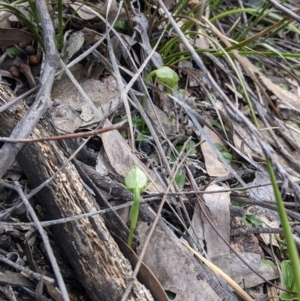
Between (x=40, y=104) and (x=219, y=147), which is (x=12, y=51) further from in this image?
(x=219, y=147)

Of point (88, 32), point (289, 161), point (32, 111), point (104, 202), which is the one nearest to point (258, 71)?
point (289, 161)

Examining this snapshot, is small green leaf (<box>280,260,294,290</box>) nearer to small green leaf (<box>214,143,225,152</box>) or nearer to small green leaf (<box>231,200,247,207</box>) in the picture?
small green leaf (<box>231,200,247,207</box>)

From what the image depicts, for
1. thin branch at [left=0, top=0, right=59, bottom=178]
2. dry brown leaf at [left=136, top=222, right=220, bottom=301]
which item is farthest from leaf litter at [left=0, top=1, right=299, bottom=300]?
thin branch at [left=0, top=0, right=59, bottom=178]

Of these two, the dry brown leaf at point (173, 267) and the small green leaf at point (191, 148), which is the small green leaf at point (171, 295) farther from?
the small green leaf at point (191, 148)

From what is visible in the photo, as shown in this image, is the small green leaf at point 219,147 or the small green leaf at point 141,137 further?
the small green leaf at point 219,147

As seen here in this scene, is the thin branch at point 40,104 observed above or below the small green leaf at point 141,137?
above

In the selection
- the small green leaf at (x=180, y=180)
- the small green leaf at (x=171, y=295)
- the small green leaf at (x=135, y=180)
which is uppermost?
the small green leaf at (x=135, y=180)

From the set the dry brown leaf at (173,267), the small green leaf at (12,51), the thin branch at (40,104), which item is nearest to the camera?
the thin branch at (40,104)

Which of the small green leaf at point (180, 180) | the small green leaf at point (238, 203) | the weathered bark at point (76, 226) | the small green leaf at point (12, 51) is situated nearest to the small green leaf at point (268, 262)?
the small green leaf at point (238, 203)

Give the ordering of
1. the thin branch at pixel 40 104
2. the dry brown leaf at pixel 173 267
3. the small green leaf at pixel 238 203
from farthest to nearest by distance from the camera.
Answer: the small green leaf at pixel 238 203 < the dry brown leaf at pixel 173 267 < the thin branch at pixel 40 104

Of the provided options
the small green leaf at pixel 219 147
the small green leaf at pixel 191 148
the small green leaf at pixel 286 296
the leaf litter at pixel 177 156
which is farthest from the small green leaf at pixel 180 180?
the small green leaf at pixel 286 296

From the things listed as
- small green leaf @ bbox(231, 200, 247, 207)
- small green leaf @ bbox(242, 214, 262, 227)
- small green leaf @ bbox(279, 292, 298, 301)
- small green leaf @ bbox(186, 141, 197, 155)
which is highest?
small green leaf @ bbox(186, 141, 197, 155)
